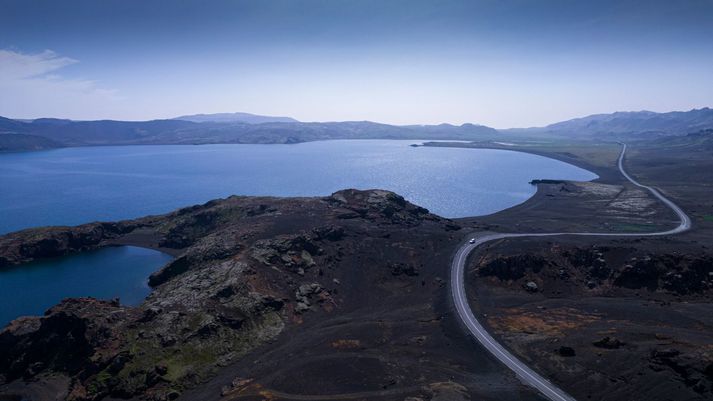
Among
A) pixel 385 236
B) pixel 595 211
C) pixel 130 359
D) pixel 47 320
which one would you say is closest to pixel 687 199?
pixel 595 211

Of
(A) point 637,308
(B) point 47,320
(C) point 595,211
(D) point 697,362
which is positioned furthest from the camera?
(C) point 595,211

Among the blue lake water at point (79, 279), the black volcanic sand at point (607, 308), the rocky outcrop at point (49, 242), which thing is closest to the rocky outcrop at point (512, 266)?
the black volcanic sand at point (607, 308)

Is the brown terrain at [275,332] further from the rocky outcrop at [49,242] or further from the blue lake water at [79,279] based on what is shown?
the rocky outcrop at [49,242]

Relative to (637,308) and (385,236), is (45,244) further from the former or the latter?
(637,308)

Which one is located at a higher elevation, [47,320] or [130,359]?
[47,320]

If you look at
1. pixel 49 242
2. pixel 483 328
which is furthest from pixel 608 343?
pixel 49 242

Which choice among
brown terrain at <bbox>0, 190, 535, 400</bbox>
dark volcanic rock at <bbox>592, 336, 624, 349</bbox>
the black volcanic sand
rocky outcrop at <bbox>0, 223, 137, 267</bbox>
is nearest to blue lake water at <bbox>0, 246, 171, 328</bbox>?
rocky outcrop at <bbox>0, 223, 137, 267</bbox>

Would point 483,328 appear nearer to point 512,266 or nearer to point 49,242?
point 512,266
